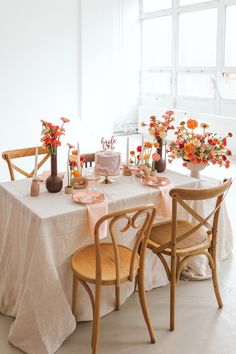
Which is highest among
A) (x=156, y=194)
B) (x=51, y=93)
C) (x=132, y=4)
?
(x=132, y=4)

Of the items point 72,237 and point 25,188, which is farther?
point 25,188

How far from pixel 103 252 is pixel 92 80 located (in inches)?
158

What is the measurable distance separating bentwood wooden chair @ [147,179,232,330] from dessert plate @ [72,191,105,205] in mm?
386

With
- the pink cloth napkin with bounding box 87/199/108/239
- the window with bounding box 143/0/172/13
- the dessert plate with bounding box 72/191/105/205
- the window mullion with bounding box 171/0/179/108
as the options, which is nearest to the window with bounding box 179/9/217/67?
the window mullion with bounding box 171/0/179/108

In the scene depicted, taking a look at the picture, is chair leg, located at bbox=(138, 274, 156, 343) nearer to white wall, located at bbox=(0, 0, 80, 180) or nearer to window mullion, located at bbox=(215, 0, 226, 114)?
white wall, located at bbox=(0, 0, 80, 180)

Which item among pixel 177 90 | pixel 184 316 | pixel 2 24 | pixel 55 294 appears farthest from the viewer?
pixel 177 90

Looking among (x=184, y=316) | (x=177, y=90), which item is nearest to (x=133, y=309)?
(x=184, y=316)

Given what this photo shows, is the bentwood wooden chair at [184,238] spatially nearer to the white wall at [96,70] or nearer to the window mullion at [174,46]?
the white wall at [96,70]

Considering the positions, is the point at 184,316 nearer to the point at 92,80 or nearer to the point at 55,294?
the point at 55,294

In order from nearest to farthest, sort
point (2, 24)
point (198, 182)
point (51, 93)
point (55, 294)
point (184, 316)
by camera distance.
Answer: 1. point (55, 294)
2. point (184, 316)
3. point (198, 182)
4. point (2, 24)
5. point (51, 93)

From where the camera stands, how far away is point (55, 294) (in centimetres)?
206

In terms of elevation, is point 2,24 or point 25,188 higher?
point 2,24

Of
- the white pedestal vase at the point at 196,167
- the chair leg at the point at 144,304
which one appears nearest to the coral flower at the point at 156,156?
the white pedestal vase at the point at 196,167

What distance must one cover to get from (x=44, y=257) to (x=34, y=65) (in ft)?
12.5
